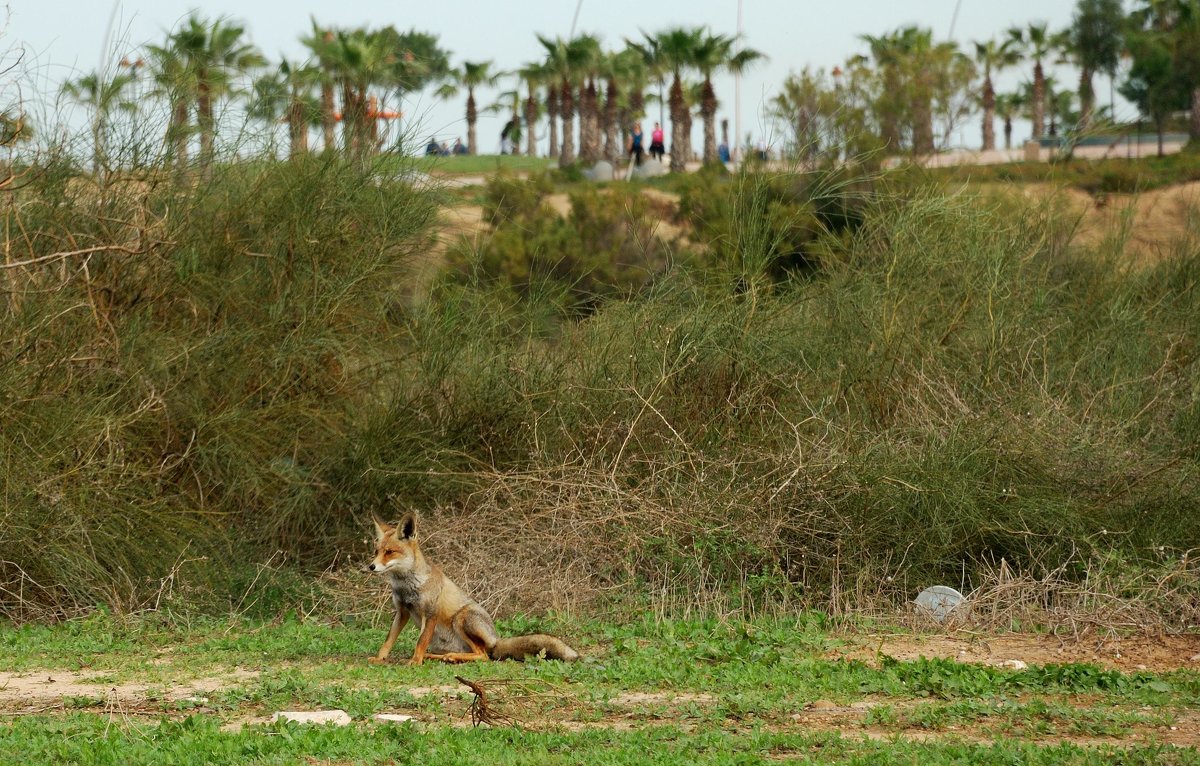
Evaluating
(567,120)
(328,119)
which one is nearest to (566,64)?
(567,120)

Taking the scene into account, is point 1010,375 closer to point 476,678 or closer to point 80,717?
point 476,678

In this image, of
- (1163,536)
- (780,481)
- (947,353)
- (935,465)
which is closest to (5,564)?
(780,481)

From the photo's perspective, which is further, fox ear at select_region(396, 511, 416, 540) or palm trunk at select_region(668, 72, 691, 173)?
palm trunk at select_region(668, 72, 691, 173)

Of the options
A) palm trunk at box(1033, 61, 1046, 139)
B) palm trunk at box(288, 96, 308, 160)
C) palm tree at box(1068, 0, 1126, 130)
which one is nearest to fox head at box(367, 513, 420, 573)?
palm trunk at box(288, 96, 308, 160)

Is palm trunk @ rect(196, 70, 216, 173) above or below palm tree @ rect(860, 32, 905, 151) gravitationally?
below

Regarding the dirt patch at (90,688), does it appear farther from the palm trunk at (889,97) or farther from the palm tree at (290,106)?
the palm trunk at (889,97)

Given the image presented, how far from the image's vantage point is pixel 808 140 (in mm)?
12609

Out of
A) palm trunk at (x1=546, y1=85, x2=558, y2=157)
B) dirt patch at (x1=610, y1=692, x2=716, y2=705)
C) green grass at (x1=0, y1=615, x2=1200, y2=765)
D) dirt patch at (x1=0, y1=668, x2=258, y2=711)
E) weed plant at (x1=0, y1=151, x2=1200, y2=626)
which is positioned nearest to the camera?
green grass at (x1=0, y1=615, x2=1200, y2=765)

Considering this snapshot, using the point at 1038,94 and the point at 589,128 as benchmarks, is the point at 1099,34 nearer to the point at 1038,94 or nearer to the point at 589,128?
the point at 1038,94

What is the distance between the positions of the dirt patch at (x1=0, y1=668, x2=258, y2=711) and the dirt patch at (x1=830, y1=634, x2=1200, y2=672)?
3.73 metres

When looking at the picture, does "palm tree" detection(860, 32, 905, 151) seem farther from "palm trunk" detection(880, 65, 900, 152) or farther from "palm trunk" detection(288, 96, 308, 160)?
"palm trunk" detection(288, 96, 308, 160)

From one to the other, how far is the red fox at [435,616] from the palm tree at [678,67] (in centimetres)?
4911

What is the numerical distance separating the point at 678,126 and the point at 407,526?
5211 cm

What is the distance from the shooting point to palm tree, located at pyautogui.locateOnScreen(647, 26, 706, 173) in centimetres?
5566
